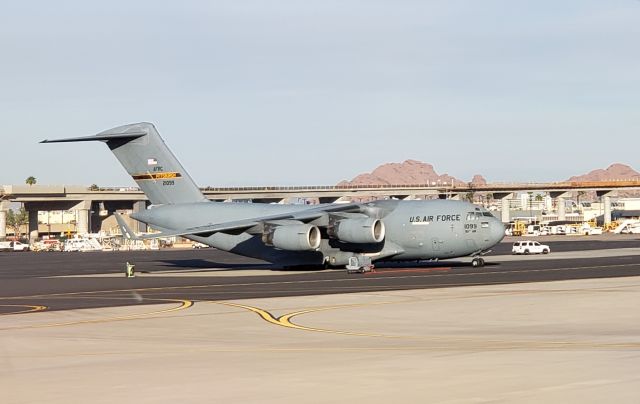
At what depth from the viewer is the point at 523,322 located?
26.7m

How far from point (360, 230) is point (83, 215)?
116394 mm

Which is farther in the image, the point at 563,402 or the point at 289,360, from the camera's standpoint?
the point at 289,360

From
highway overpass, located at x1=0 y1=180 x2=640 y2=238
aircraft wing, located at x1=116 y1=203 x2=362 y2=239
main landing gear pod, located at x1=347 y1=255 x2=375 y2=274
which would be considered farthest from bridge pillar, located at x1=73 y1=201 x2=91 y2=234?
main landing gear pod, located at x1=347 y1=255 x2=375 y2=274

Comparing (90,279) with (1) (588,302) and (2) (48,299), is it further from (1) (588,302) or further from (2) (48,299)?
(1) (588,302)

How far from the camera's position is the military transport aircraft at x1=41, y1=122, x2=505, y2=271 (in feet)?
193

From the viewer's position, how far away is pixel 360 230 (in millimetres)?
58656

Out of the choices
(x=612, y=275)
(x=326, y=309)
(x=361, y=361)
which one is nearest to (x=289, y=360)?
(x=361, y=361)

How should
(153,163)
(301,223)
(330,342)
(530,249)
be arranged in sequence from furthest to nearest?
1. (530,249)
2. (153,163)
3. (301,223)
4. (330,342)

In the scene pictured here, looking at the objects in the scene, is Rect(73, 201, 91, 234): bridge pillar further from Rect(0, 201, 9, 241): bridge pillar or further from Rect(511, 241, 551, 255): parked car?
Rect(511, 241, 551, 255): parked car

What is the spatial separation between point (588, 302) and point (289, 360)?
15.8 metres

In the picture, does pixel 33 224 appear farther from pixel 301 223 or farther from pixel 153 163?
pixel 301 223

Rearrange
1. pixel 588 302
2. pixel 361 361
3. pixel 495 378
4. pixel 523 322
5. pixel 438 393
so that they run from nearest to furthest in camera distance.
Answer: pixel 438 393 < pixel 495 378 < pixel 361 361 < pixel 523 322 < pixel 588 302

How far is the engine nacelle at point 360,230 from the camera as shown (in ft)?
192

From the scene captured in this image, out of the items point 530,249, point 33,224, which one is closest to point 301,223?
point 530,249
